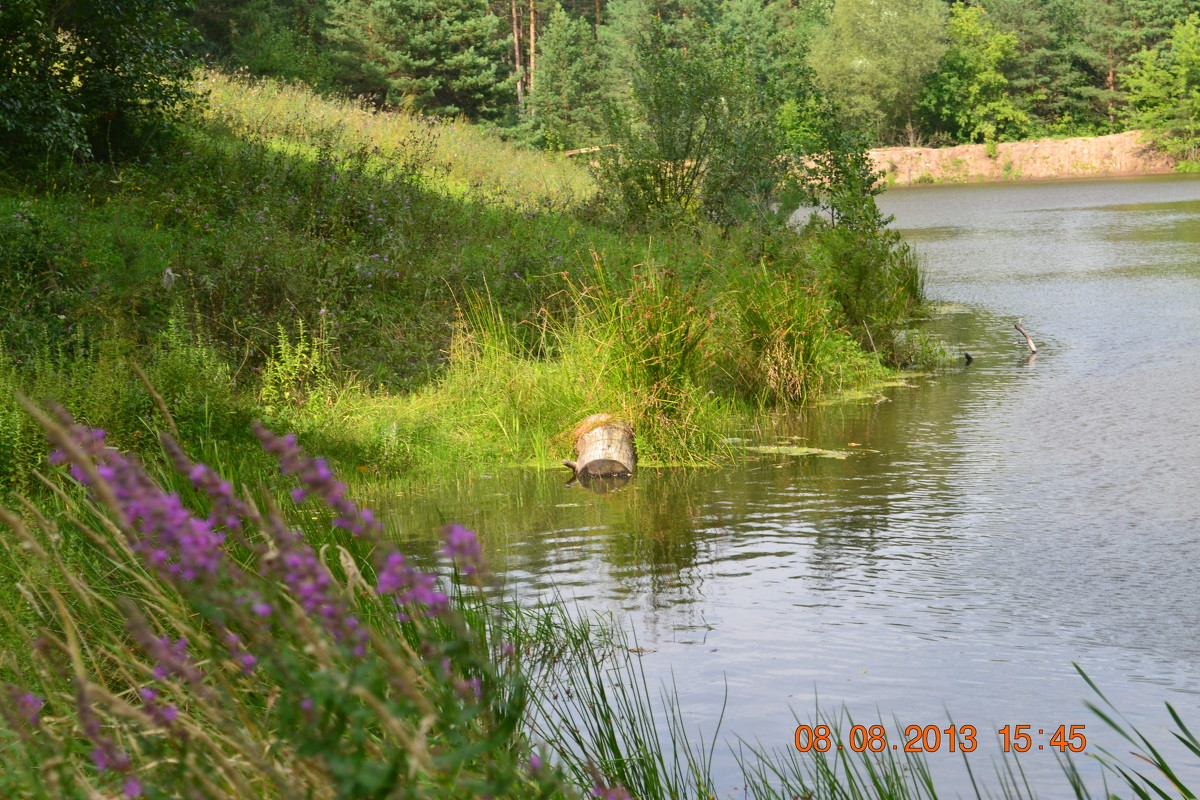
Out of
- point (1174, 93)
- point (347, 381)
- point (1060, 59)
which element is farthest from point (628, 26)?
point (347, 381)

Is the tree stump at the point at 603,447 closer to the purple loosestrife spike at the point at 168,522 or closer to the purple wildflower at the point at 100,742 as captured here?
the purple wildflower at the point at 100,742

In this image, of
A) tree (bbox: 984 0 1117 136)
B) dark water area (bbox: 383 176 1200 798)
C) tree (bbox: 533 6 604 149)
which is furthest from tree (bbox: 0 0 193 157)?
tree (bbox: 984 0 1117 136)

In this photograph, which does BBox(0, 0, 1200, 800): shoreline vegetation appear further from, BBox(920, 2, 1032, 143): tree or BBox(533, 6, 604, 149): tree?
BBox(920, 2, 1032, 143): tree

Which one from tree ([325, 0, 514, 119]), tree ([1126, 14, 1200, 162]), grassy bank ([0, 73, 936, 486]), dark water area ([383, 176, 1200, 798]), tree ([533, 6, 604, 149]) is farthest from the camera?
tree ([1126, 14, 1200, 162])

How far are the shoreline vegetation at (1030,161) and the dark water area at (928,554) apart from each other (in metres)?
44.8

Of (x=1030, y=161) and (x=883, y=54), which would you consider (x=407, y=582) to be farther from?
(x=883, y=54)

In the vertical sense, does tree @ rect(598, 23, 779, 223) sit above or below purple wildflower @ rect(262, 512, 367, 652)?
above

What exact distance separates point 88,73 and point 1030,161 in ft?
160

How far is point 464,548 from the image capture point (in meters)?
1.24

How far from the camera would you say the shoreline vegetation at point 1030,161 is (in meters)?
52.6

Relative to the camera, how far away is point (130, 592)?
3934 millimetres

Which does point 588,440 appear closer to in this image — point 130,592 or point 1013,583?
point 1013,583

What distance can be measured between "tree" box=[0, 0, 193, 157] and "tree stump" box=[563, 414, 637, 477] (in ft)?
20.5

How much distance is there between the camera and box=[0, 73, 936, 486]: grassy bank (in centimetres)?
796
